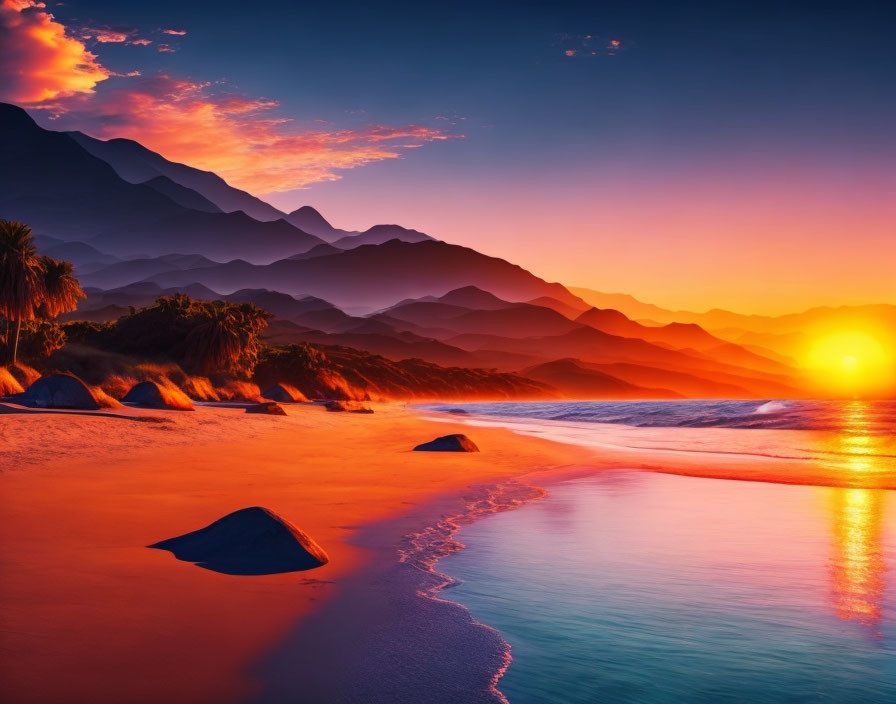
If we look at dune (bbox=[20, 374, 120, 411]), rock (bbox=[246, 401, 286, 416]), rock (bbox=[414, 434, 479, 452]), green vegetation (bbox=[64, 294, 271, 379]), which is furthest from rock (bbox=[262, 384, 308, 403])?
rock (bbox=[414, 434, 479, 452])

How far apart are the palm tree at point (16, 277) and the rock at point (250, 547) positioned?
35575 mm

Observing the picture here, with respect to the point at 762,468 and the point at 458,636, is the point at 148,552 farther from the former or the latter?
the point at 762,468

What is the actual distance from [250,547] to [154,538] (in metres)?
1.77

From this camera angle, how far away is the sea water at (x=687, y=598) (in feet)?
17.1

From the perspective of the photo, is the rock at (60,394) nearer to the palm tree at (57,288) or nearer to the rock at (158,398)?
the rock at (158,398)

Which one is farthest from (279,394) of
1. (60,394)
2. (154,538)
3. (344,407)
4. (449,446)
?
(154,538)

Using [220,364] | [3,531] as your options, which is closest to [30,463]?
[3,531]

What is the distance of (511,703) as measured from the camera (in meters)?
4.75

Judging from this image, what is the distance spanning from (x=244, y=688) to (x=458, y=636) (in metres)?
1.92

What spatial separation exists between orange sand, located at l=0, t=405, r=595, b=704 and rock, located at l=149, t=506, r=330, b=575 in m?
0.23

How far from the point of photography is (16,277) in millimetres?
37562

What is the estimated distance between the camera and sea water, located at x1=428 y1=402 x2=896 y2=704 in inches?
205

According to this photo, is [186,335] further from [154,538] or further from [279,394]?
[154,538]

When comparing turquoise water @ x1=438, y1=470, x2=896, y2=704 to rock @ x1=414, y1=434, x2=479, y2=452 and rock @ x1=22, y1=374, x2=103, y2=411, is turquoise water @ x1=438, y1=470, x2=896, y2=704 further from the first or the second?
rock @ x1=22, y1=374, x2=103, y2=411
